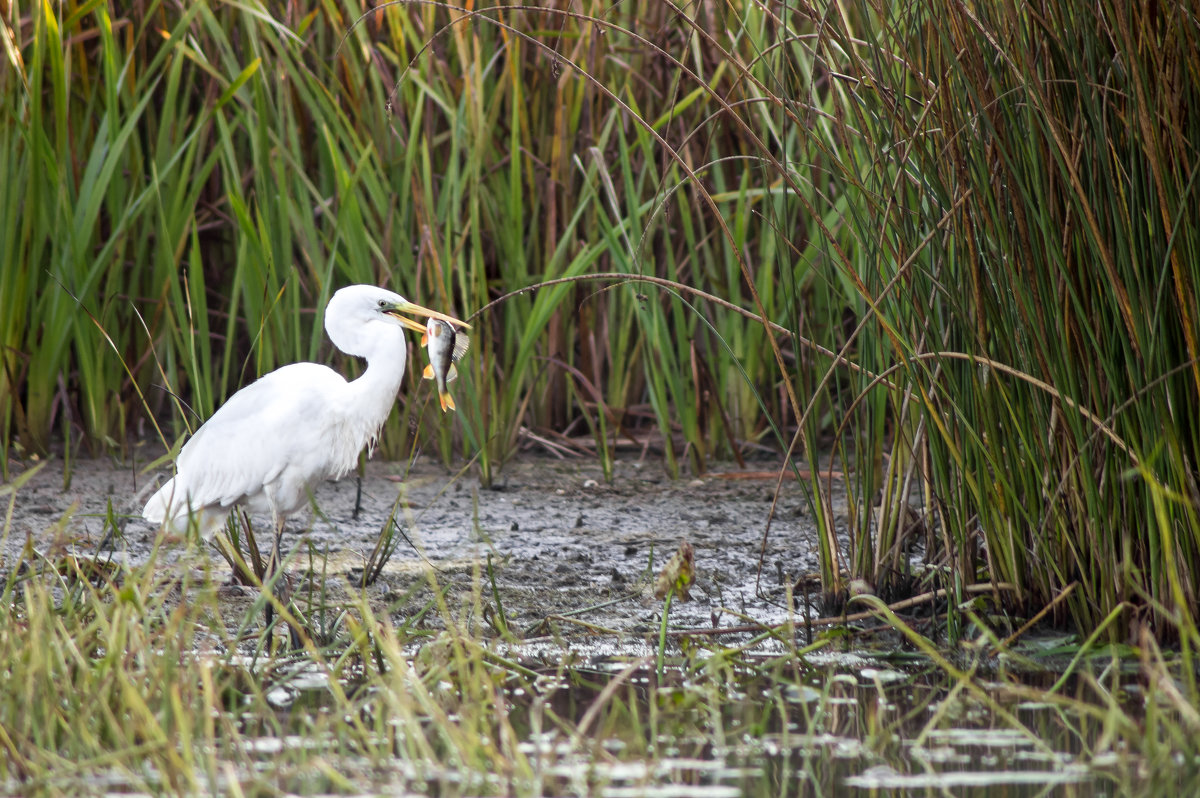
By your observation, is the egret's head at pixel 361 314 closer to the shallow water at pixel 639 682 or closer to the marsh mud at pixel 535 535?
the marsh mud at pixel 535 535

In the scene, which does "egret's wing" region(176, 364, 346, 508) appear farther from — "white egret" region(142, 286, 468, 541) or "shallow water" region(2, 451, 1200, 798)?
"shallow water" region(2, 451, 1200, 798)

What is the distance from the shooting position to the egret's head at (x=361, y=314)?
11.6 ft

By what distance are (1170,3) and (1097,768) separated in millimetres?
1227

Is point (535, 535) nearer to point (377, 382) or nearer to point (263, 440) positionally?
point (377, 382)

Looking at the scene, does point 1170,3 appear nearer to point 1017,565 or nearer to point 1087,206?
point 1087,206

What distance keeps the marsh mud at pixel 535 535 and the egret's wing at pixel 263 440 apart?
21cm

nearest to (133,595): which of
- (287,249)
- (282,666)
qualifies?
(282,666)

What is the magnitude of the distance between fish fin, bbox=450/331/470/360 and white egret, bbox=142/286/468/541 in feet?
0.19

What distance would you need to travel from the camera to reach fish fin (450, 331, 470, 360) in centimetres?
354

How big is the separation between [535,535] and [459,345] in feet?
2.41

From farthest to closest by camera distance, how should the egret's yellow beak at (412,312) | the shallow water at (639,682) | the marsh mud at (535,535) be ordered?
1. the egret's yellow beak at (412,312)
2. the marsh mud at (535,535)
3. the shallow water at (639,682)

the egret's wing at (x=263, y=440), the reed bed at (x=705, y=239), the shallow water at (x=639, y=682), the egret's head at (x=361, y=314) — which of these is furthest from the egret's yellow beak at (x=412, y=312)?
the shallow water at (x=639, y=682)

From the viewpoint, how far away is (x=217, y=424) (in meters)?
3.63

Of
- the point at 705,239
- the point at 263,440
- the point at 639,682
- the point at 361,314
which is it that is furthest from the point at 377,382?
the point at 705,239
